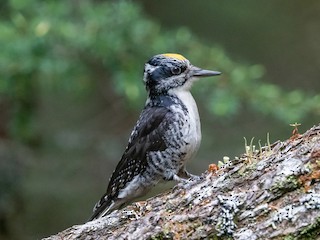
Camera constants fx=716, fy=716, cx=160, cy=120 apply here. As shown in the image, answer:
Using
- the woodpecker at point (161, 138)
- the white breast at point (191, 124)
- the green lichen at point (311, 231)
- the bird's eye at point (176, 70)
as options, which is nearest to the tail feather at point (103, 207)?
the woodpecker at point (161, 138)

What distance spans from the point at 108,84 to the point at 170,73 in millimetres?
3075

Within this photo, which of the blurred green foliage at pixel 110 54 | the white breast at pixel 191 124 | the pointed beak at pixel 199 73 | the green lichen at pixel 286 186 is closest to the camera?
the green lichen at pixel 286 186

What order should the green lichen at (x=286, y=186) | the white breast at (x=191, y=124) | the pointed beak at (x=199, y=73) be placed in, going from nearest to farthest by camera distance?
the green lichen at (x=286, y=186)
the white breast at (x=191, y=124)
the pointed beak at (x=199, y=73)

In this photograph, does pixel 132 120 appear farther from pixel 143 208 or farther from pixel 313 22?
pixel 143 208

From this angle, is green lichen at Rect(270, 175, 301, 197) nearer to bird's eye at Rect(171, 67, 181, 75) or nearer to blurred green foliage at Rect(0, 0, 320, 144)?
bird's eye at Rect(171, 67, 181, 75)

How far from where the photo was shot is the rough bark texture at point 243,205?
2609 millimetres

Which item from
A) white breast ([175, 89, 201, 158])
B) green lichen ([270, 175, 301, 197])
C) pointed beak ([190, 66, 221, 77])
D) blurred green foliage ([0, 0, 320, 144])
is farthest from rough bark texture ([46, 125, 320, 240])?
blurred green foliage ([0, 0, 320, 144])

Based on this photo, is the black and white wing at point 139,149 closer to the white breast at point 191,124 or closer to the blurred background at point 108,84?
the white breast at point 191,124

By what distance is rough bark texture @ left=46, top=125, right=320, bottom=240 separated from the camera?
8.56ft

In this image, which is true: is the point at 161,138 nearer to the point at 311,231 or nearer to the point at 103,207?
the point at 103,207

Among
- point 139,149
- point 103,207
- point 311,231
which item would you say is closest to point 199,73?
point 139,149

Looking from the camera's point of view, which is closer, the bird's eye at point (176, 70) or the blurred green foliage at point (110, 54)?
the bird's eye at point (176, 70)

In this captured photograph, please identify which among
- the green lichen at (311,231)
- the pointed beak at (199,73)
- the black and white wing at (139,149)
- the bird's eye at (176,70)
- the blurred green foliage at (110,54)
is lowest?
the green lichen at (311,231)

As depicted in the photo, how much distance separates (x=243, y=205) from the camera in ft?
8.94
